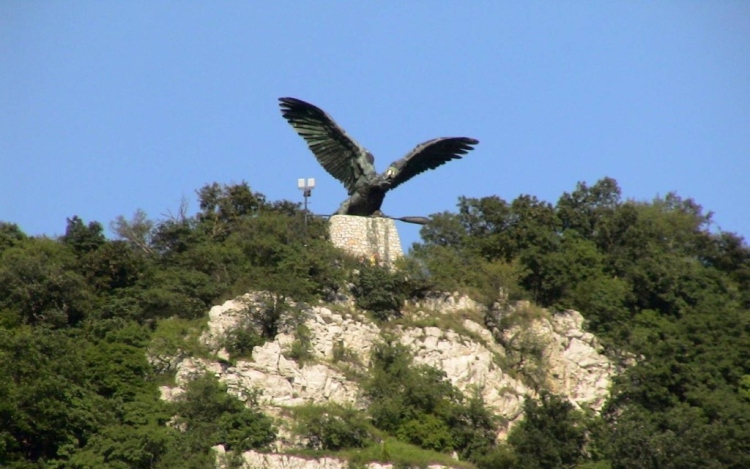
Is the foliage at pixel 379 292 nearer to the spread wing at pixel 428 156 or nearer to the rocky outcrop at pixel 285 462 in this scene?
the spread wing at pixel 428 156

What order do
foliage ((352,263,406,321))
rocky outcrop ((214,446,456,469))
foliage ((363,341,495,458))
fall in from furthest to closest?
foliage ((352,263,406,321)) → foliage ((363,341,495,458)) → rocky outcrop ((214,446,456,469))

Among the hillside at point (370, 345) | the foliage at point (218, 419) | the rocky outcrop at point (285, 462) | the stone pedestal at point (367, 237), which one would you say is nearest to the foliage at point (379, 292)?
the hillside at point (370, 345)

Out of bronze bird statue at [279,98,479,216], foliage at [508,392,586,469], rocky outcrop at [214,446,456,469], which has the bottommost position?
rocky outcrop at [214,446,456,469]

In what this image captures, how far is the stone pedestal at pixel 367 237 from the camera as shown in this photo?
181 ft

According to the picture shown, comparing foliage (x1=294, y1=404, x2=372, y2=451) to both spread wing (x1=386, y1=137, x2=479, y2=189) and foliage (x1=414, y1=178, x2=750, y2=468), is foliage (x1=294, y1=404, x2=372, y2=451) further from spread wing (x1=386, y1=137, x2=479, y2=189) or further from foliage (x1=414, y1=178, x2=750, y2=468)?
spread wing (x1=386, y1=137, x2=479, y2=189)

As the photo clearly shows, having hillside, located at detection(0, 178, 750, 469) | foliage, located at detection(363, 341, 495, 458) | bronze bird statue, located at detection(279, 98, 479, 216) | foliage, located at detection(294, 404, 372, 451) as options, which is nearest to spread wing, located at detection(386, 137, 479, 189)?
bronze bird statue, located at detection(279, 98, 479, 216)

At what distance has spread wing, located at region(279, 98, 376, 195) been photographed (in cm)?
5447

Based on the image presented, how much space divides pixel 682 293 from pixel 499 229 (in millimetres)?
6355

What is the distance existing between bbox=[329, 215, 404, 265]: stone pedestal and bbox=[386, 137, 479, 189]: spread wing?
1.38 meters

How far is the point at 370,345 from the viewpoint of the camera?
5144 centimetres

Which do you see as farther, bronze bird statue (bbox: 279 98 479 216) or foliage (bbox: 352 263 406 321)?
bronze bird statue (bbox: 279 98 479 216)

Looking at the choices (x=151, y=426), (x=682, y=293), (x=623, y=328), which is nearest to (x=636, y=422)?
(x=623, y=328)

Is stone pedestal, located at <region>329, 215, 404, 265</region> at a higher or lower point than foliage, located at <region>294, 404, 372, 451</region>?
higher

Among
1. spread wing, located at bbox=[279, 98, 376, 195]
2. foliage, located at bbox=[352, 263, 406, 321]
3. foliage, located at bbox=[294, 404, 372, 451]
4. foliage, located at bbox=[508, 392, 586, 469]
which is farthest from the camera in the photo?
spread wing, located at bbox=[279, 98, 376, 195]
